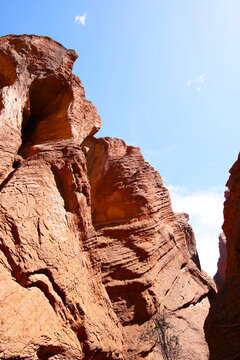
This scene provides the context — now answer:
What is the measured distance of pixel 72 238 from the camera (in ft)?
27.6

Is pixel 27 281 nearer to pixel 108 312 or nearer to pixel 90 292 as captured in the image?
pixel 90 292

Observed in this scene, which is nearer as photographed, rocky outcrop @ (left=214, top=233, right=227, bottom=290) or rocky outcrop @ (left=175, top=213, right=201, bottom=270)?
rocky outcrop @ (left=175, top=213, right=201, bottom=270)

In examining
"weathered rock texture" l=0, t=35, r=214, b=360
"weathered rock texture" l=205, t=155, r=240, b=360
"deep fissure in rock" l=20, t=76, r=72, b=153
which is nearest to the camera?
"weathered rock texture" l=205, t=155, r=240, b=360

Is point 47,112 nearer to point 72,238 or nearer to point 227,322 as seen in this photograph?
point 72,238

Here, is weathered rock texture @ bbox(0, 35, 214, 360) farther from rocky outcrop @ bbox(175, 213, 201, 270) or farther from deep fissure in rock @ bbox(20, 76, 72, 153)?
rocky outcrop @ bbox(175, 213, 201, 270)

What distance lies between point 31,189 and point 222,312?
238 inches

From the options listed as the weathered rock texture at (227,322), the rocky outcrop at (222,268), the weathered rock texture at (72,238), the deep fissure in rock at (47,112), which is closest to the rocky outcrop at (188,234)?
the rocky outcrop at (222,268)

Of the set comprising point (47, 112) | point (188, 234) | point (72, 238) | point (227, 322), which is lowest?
point (227, 322)

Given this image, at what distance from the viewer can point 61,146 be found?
9734 mm

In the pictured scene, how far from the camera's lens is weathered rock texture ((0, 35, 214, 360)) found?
247 inches

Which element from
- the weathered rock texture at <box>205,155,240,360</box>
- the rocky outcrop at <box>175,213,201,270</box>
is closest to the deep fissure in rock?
the weathered rock texture at <box>205,155,240,360</box>

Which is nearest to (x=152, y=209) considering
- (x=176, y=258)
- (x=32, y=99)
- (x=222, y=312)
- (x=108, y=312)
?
(x=176, y=258)

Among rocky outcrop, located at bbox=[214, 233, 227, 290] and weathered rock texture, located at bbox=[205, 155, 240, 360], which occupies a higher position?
rocky outcrop, located at bbox=[214, 233, 227, 290]

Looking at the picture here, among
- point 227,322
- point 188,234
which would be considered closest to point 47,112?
point 227,322
